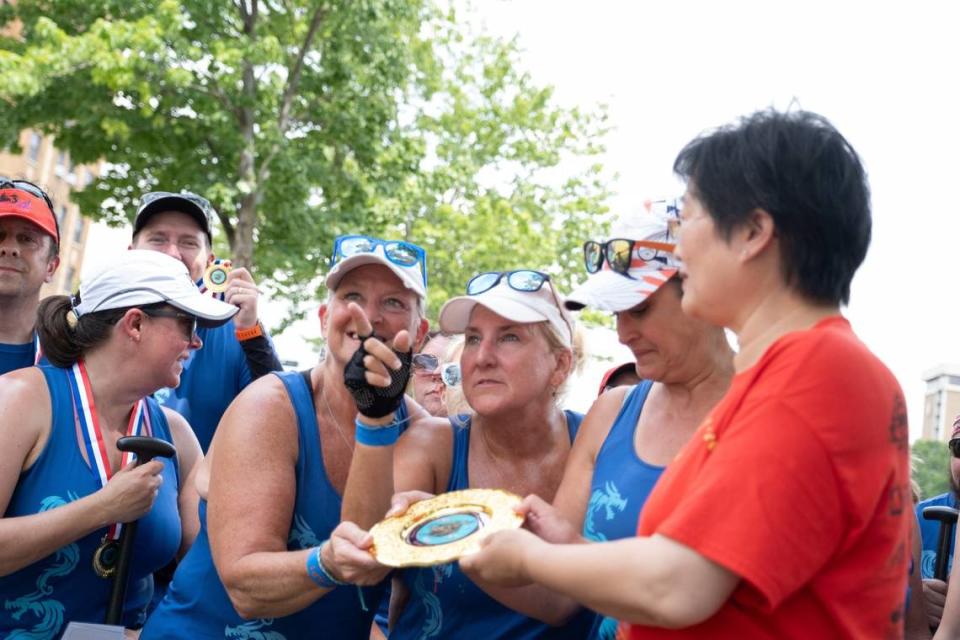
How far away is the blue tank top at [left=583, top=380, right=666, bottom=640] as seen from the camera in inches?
107

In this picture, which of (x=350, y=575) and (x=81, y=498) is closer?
(x=350, y=575)

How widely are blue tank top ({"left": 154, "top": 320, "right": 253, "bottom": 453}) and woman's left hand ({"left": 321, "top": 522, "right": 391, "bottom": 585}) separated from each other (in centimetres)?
241

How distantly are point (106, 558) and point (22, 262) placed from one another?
1667 mm

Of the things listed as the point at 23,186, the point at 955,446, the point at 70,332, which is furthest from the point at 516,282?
the point at 955,446

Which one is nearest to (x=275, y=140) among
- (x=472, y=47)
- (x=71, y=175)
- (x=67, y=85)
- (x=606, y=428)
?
(x=67, y=85)

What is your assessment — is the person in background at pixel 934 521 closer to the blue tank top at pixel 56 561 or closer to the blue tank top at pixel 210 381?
the blue tank top at pixel 210 381

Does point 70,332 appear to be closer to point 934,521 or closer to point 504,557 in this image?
point 504,557

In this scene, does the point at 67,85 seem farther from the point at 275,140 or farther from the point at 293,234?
the point at 293,234

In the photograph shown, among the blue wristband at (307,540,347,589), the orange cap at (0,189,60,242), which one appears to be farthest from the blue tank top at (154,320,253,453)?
the blue wristband at (307,540,347,589)

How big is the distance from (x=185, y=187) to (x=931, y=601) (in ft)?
42.5

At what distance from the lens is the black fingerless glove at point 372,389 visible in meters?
2.62

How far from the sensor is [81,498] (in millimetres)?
3346

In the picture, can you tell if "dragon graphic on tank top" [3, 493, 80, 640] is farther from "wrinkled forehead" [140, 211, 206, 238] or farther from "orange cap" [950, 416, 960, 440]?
"orange cap" [950, 416, 960, 440]

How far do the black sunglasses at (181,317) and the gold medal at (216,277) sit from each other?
96cm
